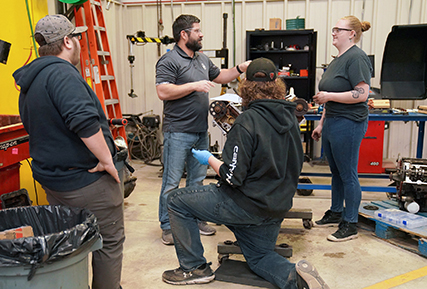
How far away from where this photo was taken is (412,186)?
3.47 meters

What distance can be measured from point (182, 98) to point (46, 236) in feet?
6.16

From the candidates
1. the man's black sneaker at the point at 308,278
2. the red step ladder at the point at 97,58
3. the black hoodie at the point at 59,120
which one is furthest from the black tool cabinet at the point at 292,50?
the black hoodie at the point at 59,120

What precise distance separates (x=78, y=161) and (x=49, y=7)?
3363mm

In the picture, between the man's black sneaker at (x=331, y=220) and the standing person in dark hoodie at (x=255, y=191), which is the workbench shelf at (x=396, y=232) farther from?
the standing person in dark hoodie at (x=255, y=191)

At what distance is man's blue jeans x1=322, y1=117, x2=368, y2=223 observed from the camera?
10.3 feet

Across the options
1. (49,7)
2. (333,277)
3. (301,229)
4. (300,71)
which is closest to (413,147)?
(300,71)

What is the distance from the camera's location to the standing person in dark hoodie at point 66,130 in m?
1.78

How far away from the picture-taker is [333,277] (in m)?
2.65

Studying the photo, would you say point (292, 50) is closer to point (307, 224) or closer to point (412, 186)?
point (412, 186)

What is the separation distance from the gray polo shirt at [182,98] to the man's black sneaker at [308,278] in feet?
4.72

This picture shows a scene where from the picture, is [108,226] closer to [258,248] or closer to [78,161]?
[78,161]

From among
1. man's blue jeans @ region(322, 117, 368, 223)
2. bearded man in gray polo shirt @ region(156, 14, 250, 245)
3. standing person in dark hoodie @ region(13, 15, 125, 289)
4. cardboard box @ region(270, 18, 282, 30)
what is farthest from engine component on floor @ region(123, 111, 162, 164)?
standing person in dark hoodie @ region(13, 15, 125, 289)

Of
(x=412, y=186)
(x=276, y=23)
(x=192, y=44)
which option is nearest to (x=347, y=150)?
(x=412, y=186)

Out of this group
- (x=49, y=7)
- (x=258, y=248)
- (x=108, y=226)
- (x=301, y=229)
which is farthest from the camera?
(x=49, y=7)
